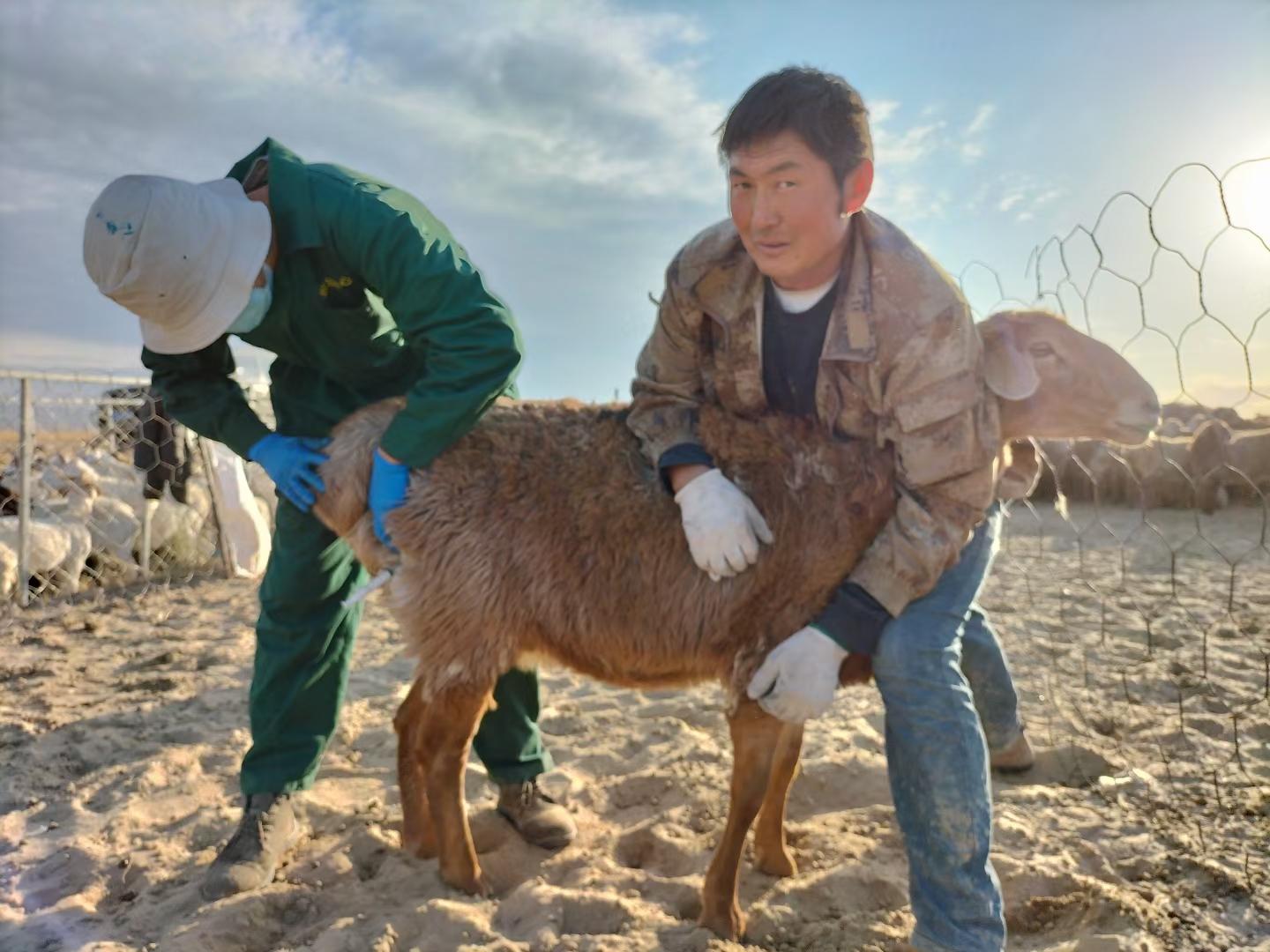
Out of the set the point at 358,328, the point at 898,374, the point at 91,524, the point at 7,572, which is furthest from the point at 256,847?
the point at 91,524

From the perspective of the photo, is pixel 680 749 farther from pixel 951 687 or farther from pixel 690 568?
pixel 951 687

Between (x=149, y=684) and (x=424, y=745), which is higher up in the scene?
(x=424, y=745)

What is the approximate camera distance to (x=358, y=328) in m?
2.83

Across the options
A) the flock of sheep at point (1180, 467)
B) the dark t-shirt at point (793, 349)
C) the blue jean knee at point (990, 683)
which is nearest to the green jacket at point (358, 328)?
the dark t-shirt at point (793, 349)

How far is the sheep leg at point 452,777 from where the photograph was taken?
266 centimetres

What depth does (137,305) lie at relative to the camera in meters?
2.47

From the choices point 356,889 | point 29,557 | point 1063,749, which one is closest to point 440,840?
point 356,889

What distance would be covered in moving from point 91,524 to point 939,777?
7526mm

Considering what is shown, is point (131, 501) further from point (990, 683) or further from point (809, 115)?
point (809, 115)

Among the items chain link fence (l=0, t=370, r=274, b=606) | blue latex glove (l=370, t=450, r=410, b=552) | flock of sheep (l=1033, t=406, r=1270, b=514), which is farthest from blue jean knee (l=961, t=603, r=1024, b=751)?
chain link fence (l=0, t=370, r=274, b=606)

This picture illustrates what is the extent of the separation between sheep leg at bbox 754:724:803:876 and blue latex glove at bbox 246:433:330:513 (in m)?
1.76

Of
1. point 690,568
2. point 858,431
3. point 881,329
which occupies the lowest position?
point 690,568

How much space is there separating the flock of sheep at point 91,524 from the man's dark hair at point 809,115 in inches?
265

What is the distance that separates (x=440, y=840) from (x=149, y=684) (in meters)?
2.85
